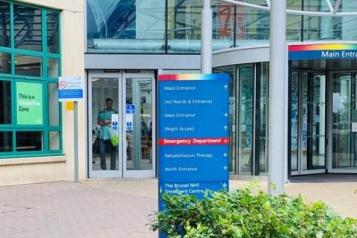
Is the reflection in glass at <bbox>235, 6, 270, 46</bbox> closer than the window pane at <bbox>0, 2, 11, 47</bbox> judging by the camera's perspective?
No

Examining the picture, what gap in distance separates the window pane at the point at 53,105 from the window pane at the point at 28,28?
1.01 m

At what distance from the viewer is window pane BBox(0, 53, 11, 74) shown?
13.1m

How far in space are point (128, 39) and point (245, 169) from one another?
458 cm

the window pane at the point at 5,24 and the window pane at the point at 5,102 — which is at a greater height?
the window pane at the point at 5,24

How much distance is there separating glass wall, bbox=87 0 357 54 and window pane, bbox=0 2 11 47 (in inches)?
95.2

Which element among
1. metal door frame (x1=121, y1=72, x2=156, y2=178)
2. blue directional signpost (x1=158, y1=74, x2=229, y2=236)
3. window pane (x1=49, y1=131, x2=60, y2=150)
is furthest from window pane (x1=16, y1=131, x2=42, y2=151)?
blue directional signpost (x1=158, y1=74, x2=229, y2=236)

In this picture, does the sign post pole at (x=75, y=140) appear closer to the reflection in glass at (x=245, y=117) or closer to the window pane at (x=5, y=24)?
the window pane at (x=5, y=24)

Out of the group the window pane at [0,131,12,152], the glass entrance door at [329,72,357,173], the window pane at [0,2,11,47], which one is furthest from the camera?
the glass entrance door at [329,72,357,173]

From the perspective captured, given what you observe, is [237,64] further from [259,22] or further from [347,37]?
[347,37]

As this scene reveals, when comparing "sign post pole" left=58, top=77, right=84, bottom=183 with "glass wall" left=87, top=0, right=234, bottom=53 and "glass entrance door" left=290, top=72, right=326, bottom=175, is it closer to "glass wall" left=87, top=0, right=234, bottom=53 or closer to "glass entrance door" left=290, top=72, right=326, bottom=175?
"glass wall" left=87, top=0, right=234, bottom=53

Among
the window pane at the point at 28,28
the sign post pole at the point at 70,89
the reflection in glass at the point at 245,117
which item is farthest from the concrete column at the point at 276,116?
the window pane at the point at 28,28

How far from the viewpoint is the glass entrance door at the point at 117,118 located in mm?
15094

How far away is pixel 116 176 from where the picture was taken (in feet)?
49.7

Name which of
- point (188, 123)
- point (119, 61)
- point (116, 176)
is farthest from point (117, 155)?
point (188, 123)
